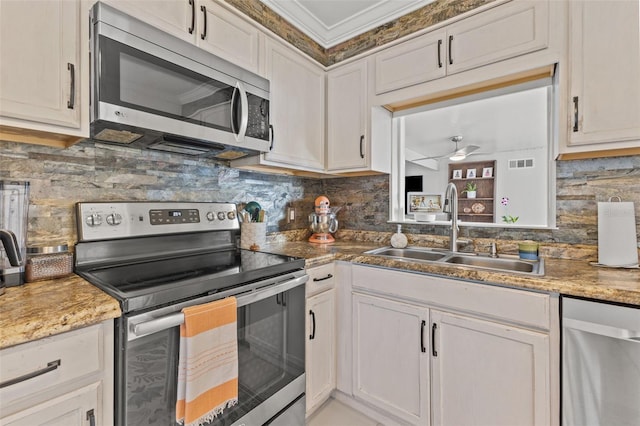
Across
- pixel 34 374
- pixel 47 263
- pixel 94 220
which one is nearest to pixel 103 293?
pixel 34 374

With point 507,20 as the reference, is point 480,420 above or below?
below

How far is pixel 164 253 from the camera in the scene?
1.54m

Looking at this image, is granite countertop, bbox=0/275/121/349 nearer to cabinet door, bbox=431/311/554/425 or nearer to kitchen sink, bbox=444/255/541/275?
cabinet door, bbox=431/311/554/425

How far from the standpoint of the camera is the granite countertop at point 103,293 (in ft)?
2.41

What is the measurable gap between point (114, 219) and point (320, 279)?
1083 mm

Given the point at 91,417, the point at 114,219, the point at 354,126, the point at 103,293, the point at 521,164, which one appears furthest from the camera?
the point at 354,126

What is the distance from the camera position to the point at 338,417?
1.70 m

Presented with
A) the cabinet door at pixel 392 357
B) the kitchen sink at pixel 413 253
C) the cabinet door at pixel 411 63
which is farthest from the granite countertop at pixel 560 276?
the cabinet door at pixel 411 63

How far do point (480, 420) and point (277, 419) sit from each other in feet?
3.06

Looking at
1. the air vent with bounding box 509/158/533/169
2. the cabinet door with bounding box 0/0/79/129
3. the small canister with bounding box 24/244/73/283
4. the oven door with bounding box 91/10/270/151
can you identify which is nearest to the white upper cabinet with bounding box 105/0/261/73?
the oven door with bounding box 91/10/270/151

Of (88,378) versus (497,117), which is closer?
(88,378)

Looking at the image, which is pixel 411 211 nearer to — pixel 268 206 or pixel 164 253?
pixel 268 206

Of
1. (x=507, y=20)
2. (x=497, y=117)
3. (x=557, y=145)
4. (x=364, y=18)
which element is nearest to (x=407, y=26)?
(x=364, y=18)

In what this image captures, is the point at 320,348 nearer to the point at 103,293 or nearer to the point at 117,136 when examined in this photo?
the point at 103,293
